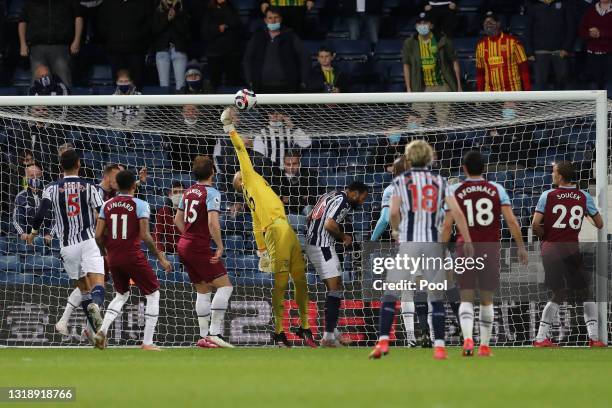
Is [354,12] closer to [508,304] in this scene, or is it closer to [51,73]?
[51,73]

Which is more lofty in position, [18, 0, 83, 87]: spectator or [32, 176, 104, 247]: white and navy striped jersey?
[18, 0, 83, 87]: spectator

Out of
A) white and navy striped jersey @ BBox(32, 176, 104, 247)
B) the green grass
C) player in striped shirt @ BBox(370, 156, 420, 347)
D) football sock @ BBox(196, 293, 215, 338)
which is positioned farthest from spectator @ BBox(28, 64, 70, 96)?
the green grass

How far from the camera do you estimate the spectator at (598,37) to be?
64.8ft

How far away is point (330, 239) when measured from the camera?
15070 millimetres

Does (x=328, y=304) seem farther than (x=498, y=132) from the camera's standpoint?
No

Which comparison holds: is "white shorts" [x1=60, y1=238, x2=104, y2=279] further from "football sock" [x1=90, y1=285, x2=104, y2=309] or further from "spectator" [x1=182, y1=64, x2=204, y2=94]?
"spectator" [x1=182, y1=64, x2=204, y2=94]

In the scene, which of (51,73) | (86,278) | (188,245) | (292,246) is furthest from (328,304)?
(51,73)

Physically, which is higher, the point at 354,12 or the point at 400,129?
the point at 354,12

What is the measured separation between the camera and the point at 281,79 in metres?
19.5

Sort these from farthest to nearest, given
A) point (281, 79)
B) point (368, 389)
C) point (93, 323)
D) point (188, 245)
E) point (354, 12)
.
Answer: point (354, 12)
point (281, 79)
point (188, 245)
point (93, 323)
point (368, 389)

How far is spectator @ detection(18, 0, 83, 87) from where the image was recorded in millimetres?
20172

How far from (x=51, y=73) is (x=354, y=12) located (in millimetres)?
5227

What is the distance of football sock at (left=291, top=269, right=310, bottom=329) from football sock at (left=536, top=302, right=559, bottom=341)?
2602 mm

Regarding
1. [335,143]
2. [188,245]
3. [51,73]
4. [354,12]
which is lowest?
[188,245]
